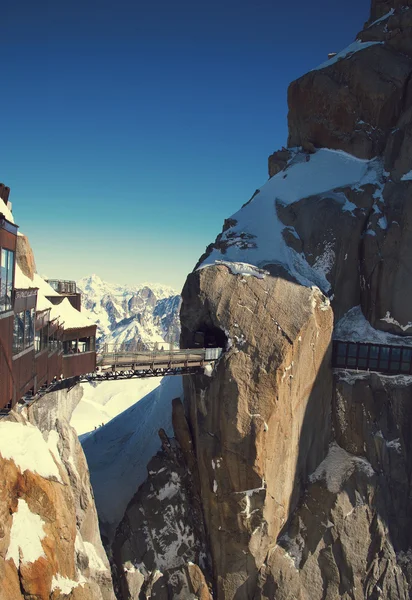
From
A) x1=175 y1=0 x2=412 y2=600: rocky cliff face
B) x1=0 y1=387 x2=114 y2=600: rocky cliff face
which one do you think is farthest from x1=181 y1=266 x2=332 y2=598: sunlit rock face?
x1=0 y1=387 x2=114 y2=600: rocky cliff face

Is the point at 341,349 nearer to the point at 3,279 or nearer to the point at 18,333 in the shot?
the point at 18,333

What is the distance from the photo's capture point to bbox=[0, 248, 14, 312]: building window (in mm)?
17737

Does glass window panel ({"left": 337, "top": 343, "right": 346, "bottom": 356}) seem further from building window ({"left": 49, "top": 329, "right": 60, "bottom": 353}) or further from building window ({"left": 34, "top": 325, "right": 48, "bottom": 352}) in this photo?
building window ({"left": 34, "top": 325, "right": 48, "bottom": 352})

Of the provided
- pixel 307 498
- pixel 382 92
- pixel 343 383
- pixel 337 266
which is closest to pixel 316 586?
pixel 307 498

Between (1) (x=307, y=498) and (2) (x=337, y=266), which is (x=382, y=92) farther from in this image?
(1) (x=307, y=498)

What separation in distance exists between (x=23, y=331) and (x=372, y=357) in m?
32.5

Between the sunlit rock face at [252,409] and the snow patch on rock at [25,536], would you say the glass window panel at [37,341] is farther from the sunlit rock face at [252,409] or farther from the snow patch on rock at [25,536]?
the sunlit rock face at [252,409]

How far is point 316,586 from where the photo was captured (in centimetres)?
3822

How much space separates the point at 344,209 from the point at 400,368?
53.4 ft

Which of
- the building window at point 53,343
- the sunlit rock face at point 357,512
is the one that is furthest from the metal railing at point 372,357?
the building window at point 53,343

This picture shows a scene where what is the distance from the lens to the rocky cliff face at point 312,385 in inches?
1470

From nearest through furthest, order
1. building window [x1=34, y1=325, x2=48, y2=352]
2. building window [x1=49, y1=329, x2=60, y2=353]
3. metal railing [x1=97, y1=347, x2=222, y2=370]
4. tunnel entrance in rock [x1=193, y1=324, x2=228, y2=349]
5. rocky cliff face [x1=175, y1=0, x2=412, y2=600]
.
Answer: building window [x1=34, y1=325, x2=48, y2=352], building window [x1=49, y1=329, x2=60, y2=353], metal railing [x1=97, y1=347, x2=222, y2=370], rocky cliff face [x1=175, y1=0, x2=412, y2=600], tunnel entrance in rock [x1=193, y1=324, x2=228, y2=349]

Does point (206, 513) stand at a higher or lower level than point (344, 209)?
lower

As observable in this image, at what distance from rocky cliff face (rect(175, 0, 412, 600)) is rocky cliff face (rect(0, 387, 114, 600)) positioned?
39.9 feet
